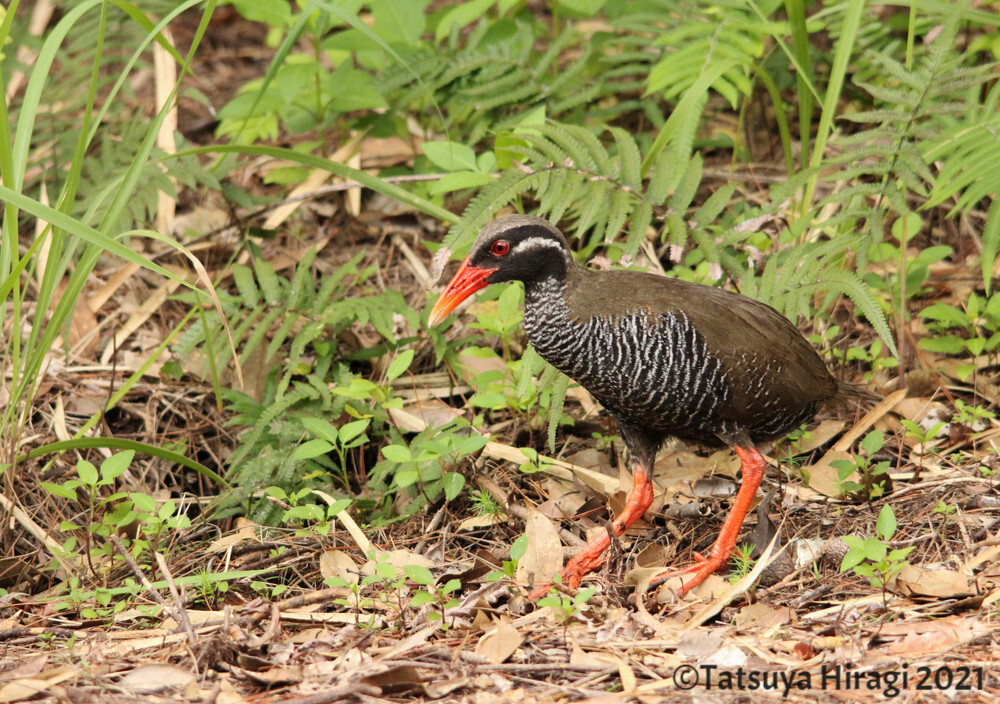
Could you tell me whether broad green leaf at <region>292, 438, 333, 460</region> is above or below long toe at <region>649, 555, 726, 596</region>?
above

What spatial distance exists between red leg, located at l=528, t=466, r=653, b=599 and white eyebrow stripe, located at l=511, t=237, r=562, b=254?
3.82ft

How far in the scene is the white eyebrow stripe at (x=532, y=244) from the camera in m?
4.89

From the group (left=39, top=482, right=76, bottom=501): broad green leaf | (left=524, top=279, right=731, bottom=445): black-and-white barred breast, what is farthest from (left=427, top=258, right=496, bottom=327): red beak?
(left=39, top=482, right=76, bottom=501): broad green leaf

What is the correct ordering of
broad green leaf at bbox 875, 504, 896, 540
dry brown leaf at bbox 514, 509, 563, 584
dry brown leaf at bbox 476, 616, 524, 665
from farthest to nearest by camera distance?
dry brown leaf at bbox 514, 509, 563, 584 < broad green leaf at bbox 875, 504, 896, 540 < dry brown leaf at bbox 476, 616, 524, 665

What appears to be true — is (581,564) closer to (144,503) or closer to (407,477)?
(407,477)

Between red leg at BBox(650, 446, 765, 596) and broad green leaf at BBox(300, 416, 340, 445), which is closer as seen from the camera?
red leg at BBox(650, 446, 765, 596)

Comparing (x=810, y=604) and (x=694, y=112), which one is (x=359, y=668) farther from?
(x=694, y=112)

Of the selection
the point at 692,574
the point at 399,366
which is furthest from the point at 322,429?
the point at 692,574

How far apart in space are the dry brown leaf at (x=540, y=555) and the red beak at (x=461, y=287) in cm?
102

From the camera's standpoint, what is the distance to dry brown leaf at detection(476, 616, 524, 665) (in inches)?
156

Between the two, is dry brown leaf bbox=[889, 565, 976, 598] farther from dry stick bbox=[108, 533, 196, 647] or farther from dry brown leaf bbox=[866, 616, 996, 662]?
dry stick bbox=[108, 533, 196, 647]

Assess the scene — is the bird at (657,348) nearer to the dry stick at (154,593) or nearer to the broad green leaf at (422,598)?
the broad green leaf at (422,598)

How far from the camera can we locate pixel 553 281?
4.92 meters

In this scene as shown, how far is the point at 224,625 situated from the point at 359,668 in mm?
569
